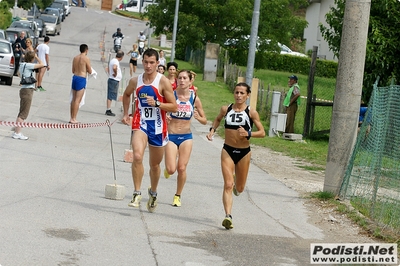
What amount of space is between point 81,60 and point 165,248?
1259 cm

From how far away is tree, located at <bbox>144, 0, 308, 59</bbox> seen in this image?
45438mm

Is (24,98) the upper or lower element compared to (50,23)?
lower

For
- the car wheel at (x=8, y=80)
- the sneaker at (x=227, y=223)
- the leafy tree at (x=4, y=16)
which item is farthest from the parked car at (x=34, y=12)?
the sneaker at (x=227, y=223)

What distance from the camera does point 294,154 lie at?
2006 centimetres

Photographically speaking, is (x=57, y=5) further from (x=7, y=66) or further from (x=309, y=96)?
(x=309, y=96)

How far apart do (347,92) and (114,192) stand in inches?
170

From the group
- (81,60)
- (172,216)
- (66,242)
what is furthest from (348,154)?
(81,60)

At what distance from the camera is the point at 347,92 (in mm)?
13656

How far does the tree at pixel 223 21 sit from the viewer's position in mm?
45438

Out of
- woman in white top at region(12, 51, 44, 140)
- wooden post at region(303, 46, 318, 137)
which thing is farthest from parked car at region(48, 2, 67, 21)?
woman in white top at region(12, 51, 44, 140)

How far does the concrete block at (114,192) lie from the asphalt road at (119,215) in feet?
0.50

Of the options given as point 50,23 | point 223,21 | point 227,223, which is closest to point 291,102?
point 227,223

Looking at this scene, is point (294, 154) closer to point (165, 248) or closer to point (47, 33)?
point (165, 248)

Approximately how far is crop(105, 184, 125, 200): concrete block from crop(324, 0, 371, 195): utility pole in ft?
12.1
